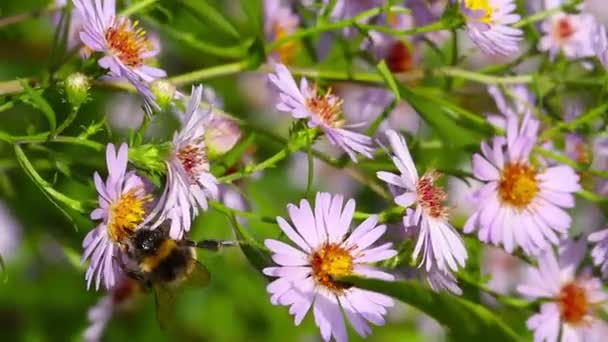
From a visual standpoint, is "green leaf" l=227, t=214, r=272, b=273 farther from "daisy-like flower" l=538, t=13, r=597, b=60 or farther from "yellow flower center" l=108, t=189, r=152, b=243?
"daisy-like flower" l=538, t=13, r=597, b=60

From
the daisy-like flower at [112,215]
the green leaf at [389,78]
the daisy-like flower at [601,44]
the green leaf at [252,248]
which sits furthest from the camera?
the daisy-like flower at [601,44]

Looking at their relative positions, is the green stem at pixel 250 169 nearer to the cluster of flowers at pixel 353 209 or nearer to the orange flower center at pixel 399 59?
the cluster of flowers at pixel 353 209

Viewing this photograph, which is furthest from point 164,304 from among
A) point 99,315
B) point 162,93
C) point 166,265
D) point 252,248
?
point 99,315

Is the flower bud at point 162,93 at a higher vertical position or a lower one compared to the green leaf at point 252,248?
higher

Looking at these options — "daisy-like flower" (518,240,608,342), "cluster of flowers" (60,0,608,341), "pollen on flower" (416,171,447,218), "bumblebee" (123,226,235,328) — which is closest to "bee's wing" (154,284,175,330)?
"bumblebee" (123,226,235,328)

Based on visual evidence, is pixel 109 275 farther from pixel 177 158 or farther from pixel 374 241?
pixel 374 241

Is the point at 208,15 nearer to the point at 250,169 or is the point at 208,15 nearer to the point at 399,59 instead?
the point at 250,169

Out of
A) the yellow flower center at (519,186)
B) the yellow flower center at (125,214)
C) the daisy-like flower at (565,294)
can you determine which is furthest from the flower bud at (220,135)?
the daisy-like flower at (565,294)
